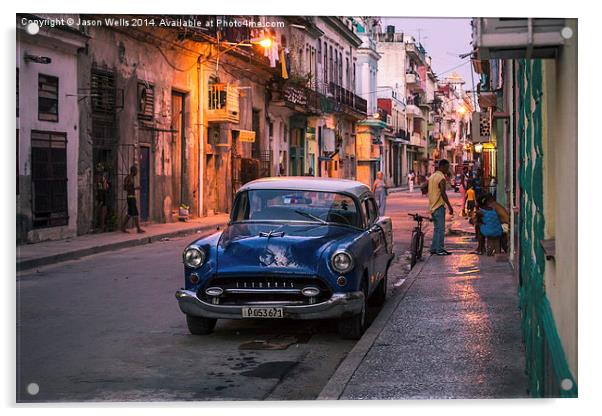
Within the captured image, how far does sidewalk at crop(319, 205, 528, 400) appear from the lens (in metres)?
6.00

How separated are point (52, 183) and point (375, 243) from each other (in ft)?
23.5

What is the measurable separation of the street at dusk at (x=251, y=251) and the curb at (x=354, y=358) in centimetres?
3

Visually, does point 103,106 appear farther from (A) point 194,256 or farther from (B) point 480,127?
(A) point 194,256

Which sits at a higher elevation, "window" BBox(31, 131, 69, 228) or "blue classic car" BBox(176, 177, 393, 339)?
"window" BBox(31, 131, 69, 228)

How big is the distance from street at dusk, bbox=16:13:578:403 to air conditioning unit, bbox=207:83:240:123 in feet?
0.49

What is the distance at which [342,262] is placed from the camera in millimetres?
7914

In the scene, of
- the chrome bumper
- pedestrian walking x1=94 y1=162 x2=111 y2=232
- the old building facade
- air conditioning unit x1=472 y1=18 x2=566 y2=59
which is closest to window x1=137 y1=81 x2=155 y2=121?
pedestrian walking x1=94 y1=162 x2=111 y2=232

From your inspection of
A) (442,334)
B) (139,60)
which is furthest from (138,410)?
(139,60)

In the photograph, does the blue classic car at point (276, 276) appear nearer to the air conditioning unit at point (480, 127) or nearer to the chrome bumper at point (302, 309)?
the chrome bumper at point (302, 309)

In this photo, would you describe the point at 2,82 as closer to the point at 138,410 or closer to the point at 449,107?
the point at 138,410

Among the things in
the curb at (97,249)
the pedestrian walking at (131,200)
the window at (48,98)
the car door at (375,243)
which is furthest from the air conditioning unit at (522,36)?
the pedestrian walking at (131,200)

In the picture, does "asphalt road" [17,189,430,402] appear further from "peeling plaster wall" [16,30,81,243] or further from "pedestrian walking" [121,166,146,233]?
"pedestrian walking" [121,166,146,233]

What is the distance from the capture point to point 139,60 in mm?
18609

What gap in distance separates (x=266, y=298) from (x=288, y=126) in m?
19.6
